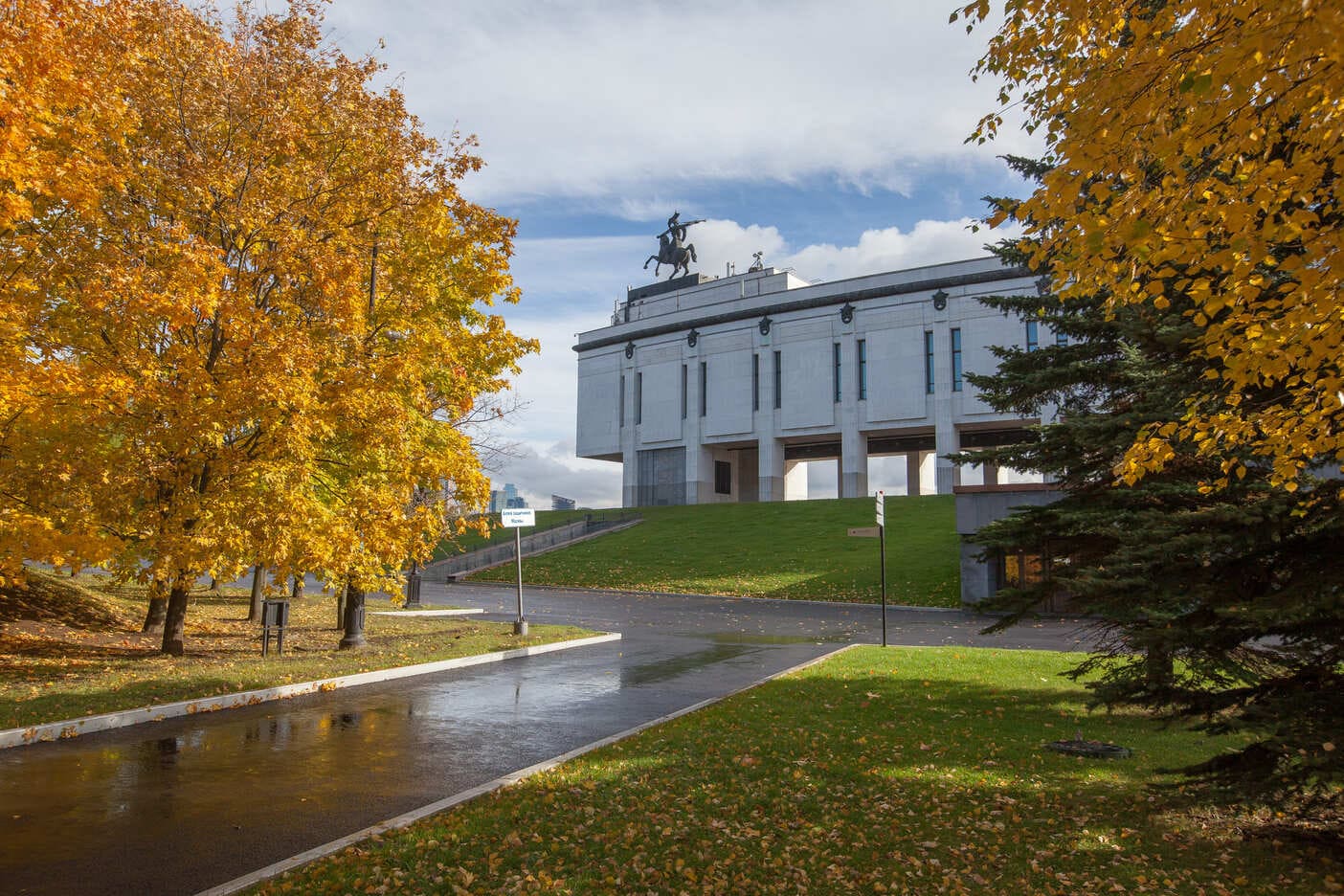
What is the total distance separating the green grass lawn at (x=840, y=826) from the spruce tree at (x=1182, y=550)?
0.65 meters

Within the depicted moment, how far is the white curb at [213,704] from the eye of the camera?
918cm

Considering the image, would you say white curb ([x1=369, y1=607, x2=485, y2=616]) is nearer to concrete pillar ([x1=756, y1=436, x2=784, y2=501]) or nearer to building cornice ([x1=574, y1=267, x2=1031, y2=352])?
building cornice ([x1=574, y1=267, x2=1031, y2=352])

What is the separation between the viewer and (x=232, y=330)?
12867 mm

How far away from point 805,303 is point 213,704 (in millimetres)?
57939

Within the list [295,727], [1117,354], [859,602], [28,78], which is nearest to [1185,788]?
[1117,354]

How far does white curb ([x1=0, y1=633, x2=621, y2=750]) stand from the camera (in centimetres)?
918

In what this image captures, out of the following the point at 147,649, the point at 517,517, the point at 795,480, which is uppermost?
the point at 795,480

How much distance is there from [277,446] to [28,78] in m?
5.49

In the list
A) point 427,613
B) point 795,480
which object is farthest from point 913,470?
point 427,613

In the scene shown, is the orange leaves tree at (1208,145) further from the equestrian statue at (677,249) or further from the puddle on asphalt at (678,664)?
the equestrian statue at (677,249)

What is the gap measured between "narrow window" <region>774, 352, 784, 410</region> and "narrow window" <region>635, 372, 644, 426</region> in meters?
13.5

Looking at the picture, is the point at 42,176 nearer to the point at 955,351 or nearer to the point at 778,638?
the point at 778,638

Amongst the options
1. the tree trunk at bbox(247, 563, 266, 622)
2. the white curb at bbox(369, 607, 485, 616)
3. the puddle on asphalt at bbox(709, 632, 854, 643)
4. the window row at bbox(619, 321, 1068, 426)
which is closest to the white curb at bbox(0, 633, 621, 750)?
the puddle on asphalt at bbox(709, 632, 854, 643)

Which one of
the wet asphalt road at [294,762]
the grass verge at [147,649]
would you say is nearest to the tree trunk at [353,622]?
the grass verge at [147,649]
